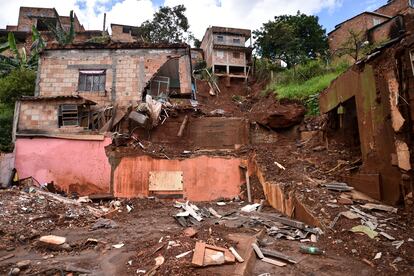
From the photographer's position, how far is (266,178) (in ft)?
34.2

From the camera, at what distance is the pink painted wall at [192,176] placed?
11547 mm

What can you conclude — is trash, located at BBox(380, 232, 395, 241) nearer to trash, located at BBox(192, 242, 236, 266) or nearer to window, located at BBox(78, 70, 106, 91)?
trash, located at BBox(192, 242, 236, 266)

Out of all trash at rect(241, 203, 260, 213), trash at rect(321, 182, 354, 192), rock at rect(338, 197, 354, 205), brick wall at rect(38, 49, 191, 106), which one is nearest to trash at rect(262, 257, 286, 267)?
rock at rect(338, 197, 354, 205)

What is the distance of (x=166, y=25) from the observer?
31.7 meters

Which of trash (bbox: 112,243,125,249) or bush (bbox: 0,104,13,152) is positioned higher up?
bush (bbox: 0,104,13,152)

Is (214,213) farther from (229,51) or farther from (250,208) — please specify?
(229,51)

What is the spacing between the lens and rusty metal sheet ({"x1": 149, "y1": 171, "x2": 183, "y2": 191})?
11547mm

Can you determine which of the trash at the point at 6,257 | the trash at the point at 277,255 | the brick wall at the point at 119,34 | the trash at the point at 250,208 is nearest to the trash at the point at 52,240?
the trash at the point at 6,257

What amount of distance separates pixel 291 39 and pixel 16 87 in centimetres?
2158

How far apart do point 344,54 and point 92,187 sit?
19761 mm

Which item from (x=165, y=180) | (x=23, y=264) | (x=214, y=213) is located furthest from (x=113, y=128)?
(x=23, y=264)

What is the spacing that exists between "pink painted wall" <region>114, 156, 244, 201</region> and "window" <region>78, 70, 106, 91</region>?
5.55m

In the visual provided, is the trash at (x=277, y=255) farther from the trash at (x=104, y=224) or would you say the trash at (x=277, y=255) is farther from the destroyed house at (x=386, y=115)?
the trash at (x=104, y=224)

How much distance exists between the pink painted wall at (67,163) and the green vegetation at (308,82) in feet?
33.6
